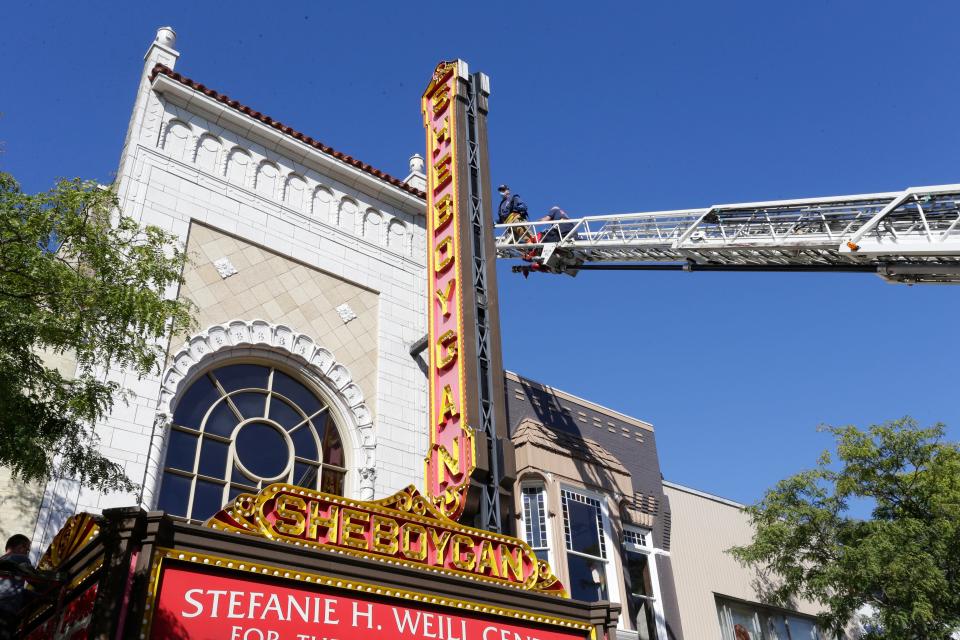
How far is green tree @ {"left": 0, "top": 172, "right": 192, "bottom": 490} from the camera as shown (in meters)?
10.5

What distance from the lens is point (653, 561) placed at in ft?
71.4

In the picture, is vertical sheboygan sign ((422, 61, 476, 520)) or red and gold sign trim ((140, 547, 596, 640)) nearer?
red and gold sign trim ((140, 547, 596, 640))

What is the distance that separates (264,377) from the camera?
57.3 feet

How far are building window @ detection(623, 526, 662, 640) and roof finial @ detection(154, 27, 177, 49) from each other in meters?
14.8

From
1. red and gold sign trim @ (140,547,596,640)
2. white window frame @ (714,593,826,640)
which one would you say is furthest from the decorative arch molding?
white window frame @ (714,593,826,640)

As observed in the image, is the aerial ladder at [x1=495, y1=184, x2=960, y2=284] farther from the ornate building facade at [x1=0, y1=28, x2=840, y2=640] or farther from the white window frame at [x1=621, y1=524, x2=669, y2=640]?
the white window frame at [x1=621, y1=524, x2=669, y2=640]

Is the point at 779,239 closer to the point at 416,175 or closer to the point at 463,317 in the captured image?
the point at 463,317

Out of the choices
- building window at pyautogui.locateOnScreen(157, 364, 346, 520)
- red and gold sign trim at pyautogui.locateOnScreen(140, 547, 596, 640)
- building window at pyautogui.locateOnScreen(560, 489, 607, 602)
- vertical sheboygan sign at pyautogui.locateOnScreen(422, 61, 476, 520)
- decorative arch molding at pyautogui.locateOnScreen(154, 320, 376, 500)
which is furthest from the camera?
building window at pyautogui.locateOnScreen(560, 489, 607, 602)

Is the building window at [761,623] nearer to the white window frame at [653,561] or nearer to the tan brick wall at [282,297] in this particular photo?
the white window frame at [653,561]

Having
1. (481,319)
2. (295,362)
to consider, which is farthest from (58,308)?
(481,319)

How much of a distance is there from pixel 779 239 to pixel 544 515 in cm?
737

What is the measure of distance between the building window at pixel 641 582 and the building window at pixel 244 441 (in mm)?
7526

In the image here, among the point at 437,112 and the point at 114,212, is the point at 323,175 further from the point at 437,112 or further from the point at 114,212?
the point at 114,212

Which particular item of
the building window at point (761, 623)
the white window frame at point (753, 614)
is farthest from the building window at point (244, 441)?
the building window at point (761, 623)
